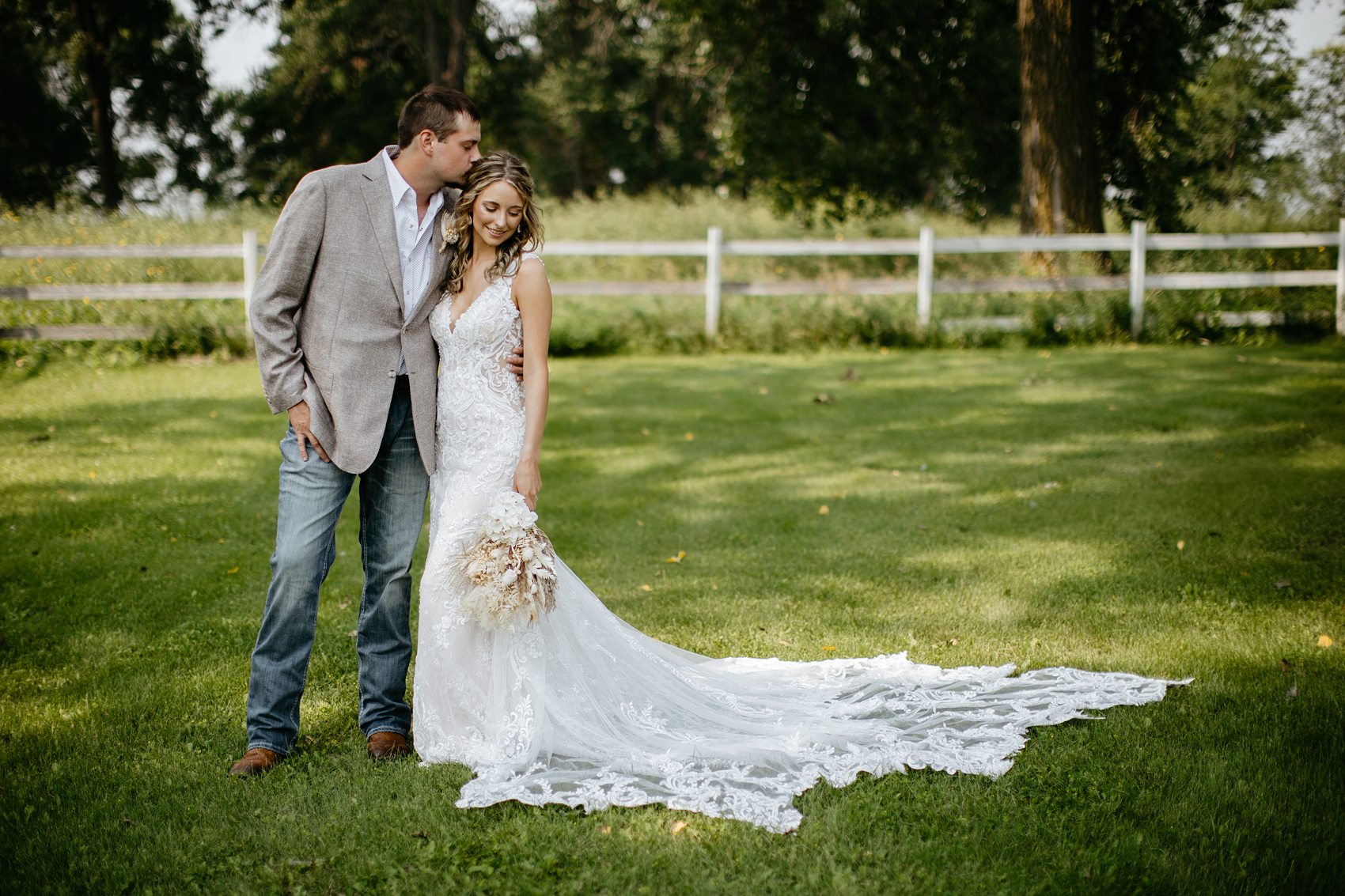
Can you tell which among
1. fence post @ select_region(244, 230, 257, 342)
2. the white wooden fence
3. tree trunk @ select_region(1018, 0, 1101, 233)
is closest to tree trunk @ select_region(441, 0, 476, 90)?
fence post @ select_region(244, 230, 257, 342)

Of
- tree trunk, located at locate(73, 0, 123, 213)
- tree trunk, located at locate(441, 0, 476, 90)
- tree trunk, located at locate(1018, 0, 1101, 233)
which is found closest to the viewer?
tree trunk, located at locate(1018, 0, 1101, 233)

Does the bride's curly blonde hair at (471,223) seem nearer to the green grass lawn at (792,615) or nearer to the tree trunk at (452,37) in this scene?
the green grass lawn at (792,615)

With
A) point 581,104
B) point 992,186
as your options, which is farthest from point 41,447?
point 581,104

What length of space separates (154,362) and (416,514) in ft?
34.0

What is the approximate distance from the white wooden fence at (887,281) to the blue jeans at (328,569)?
9.46 metres

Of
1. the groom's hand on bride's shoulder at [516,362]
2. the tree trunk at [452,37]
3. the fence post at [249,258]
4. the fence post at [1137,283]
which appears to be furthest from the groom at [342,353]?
the tree trunk at [452,37]

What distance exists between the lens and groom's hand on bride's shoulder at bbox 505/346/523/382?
3590 mm

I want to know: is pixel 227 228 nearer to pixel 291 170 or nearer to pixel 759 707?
pixel 759 707

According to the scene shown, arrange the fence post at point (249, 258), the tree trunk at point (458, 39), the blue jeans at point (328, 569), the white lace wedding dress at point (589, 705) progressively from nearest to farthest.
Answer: the white lace wedding dress at point (589, 705)
the blue jeans at point (328, 569)
the fence post at point (249, 258)
the tree trunk at point (458, 39)

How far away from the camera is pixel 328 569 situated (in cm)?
352

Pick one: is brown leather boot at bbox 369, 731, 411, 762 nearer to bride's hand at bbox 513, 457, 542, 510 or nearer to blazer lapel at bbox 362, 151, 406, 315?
bride's hand at bbox 513, 457, 542, 510

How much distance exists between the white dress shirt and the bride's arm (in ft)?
1.14

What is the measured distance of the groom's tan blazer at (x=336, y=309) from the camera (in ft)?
10.8

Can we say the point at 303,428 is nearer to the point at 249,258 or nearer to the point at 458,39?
the point at 249,258
